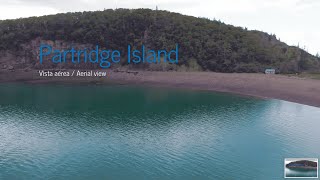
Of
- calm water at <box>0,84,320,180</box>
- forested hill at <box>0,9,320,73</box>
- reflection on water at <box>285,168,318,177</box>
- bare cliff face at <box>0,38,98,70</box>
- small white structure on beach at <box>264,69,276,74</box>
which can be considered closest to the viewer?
reflection on water at <box>285,168,318,177</box>

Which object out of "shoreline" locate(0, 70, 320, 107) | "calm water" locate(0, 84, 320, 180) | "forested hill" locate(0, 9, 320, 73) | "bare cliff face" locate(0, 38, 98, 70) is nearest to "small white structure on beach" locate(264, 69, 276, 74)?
"forested hill" locate(0, 9, 320, 73)

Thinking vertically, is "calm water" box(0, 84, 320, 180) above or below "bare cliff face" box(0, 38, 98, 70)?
below

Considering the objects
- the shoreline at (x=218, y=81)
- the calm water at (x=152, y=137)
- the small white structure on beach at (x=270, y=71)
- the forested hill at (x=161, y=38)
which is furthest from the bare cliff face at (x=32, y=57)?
the small white structure on beach at (x=270, y=71)

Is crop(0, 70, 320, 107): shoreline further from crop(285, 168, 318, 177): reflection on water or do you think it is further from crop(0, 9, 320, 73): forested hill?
crop(285, 168, 318, 177): reflection on water

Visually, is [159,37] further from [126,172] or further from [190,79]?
[126,172]

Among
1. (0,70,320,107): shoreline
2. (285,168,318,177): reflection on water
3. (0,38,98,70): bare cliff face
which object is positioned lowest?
(285,168,318,177): reflection on water

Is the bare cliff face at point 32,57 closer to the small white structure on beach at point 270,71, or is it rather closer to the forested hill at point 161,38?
the forested hill at point 161,38

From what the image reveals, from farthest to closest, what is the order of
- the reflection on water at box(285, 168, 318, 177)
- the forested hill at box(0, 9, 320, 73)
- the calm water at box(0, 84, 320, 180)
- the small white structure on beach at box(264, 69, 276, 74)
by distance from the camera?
the forested hill at box(0, 9, 320, 73), the small white structure on beach at box(264, 69, 276, 74), the calm water at box(0, 84, 320, 180), the reflection on water at box(285, 168, 318, 177)
